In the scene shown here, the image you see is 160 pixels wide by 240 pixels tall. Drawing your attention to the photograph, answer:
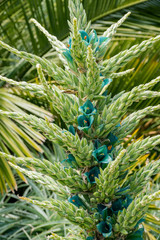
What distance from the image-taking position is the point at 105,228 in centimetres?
77

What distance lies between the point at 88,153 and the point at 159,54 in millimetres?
1742

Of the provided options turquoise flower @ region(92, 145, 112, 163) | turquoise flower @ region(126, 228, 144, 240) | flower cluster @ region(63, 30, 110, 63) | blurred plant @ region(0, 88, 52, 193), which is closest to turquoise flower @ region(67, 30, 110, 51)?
flower cluster @ region(63, 30, 110, 63)

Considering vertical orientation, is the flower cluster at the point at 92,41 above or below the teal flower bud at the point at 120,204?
above

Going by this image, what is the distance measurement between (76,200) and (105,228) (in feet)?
0.37

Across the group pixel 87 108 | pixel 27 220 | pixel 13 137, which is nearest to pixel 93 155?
pixel 87 108

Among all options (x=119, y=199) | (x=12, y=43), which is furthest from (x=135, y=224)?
(x=12, y=43)

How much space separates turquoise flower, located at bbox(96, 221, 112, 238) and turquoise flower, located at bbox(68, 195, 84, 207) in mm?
88

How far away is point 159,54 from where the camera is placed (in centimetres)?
226

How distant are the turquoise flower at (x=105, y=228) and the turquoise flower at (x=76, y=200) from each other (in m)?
0.09

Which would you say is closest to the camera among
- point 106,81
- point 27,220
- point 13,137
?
point 106,81

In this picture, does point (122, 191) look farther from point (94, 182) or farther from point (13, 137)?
point (13, 137)

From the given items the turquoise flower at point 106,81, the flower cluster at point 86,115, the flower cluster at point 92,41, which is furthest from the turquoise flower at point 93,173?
the flower cluster at point 92,41

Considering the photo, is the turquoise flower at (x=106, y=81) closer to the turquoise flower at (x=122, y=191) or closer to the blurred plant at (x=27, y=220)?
the turquoise flower at (x=122, y=191)

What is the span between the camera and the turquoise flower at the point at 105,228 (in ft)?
2.38
